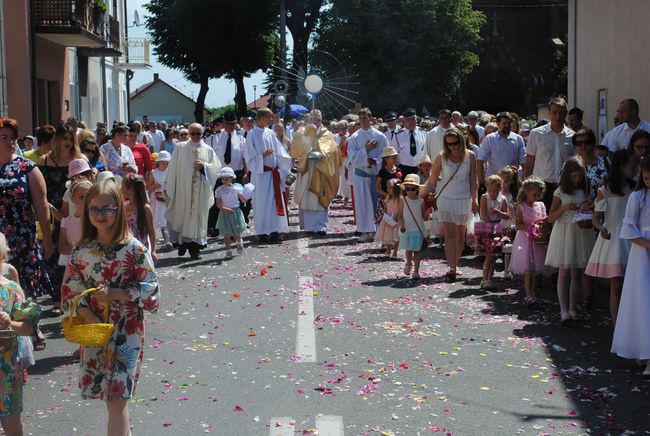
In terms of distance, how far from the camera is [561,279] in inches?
391

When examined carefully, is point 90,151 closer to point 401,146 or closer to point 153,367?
point 153,367

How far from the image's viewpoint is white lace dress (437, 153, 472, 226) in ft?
40.7

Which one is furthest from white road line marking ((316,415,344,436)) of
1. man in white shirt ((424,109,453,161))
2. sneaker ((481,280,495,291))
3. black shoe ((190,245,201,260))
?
man in white shirt ((424,109,453,161))

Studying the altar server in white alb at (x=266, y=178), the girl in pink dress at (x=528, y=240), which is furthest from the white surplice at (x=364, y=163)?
the girl in pink dress at (x=528, y=240)

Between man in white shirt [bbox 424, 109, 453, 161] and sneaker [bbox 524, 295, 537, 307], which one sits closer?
sneaker [bbox 524, 295, 537, 307]

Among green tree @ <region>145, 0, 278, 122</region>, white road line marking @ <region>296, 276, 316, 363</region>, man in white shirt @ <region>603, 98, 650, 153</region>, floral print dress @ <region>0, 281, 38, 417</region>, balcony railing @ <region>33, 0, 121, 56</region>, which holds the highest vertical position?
green tree @ <region>145, 0, 278, 122</region>

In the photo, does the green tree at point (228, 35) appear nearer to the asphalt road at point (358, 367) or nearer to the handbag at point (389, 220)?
the handbag at point (389, 220)

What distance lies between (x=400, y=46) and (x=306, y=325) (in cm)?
4902

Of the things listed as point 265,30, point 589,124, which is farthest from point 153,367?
point 265,30

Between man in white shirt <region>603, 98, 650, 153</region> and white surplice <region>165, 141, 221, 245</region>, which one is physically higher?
man in white shirt <region>603, 98, 650, 153</region>

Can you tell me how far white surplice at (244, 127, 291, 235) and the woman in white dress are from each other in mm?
9770

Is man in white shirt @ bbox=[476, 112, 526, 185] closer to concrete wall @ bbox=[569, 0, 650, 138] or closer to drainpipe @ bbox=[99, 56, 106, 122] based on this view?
concrete wall @ bbox=[569, 0, 650, 138]

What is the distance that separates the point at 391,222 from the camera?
47.9 ft

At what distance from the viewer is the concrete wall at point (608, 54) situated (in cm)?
1342
